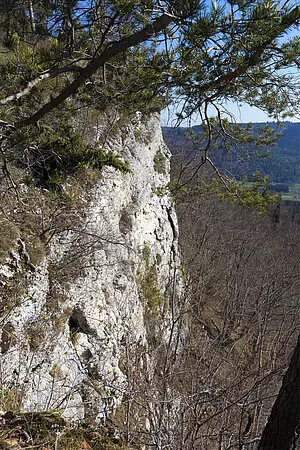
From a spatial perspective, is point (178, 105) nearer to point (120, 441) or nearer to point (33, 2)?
point (33, 2)

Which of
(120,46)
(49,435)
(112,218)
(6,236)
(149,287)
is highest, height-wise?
(120,46)

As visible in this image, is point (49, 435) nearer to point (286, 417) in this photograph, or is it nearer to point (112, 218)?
point (286, 417)

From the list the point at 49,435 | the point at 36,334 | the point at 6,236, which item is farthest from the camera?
the point at 6,236

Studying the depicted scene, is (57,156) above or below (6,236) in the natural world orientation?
above

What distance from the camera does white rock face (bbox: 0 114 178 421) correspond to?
366 centimetres

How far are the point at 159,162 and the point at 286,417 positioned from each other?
789 centimetres

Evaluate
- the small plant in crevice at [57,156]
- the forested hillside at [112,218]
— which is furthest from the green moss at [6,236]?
the small plant in crevice at [57,156]

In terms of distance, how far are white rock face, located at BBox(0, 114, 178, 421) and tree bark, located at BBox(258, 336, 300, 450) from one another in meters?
1.13

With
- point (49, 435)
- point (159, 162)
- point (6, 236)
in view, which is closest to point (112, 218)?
point (6, 236)

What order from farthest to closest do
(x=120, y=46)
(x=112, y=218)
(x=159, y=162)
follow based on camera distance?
(x=159, y=162), (x=112, y=218), (x=120, y=46)

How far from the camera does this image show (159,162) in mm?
9461

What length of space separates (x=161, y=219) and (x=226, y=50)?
6.49 meters

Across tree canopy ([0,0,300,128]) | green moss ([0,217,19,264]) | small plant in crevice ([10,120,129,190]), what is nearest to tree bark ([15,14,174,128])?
tree canopy ([0,0,300,128])

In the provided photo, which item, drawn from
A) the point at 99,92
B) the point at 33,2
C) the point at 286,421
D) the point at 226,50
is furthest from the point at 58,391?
the point at 33,2
